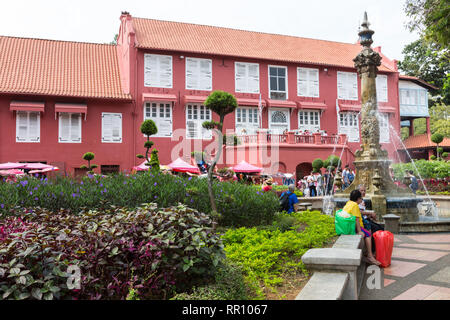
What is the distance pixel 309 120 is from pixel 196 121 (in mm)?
8504

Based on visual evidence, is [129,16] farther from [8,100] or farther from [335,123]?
[335,123]

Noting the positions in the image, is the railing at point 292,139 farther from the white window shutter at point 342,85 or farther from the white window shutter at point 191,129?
the white window shutter at point 342,85

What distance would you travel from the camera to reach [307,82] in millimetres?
25984

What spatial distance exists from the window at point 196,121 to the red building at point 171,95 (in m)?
0.07

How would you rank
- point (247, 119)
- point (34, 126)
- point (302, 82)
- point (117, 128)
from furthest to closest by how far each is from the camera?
1. point (302, 82)
2. point (247, 119)
3. point (117, 128)
4. point (34, 126)

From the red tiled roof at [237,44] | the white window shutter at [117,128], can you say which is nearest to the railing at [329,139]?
the red tiled roof at [237,44]

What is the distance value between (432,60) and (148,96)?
31753mm

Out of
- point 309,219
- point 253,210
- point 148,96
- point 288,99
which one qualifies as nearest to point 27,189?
point 253,210

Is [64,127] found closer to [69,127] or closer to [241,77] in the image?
[69,127]

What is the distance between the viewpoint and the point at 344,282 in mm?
3314

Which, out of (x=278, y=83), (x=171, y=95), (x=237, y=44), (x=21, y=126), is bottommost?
(x=21, y=126)

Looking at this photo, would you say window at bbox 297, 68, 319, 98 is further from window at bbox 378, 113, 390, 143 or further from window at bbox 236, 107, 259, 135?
window at bbox 378, 113, 390, 143

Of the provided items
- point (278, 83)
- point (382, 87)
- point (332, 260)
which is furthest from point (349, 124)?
point (332, 260)

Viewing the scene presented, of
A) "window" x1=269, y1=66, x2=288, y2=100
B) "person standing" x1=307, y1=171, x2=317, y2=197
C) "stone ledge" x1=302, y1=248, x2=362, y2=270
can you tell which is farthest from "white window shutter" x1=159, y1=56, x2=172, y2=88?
"stone ledge" x1=302, y1=248, x2=362, y2=270
